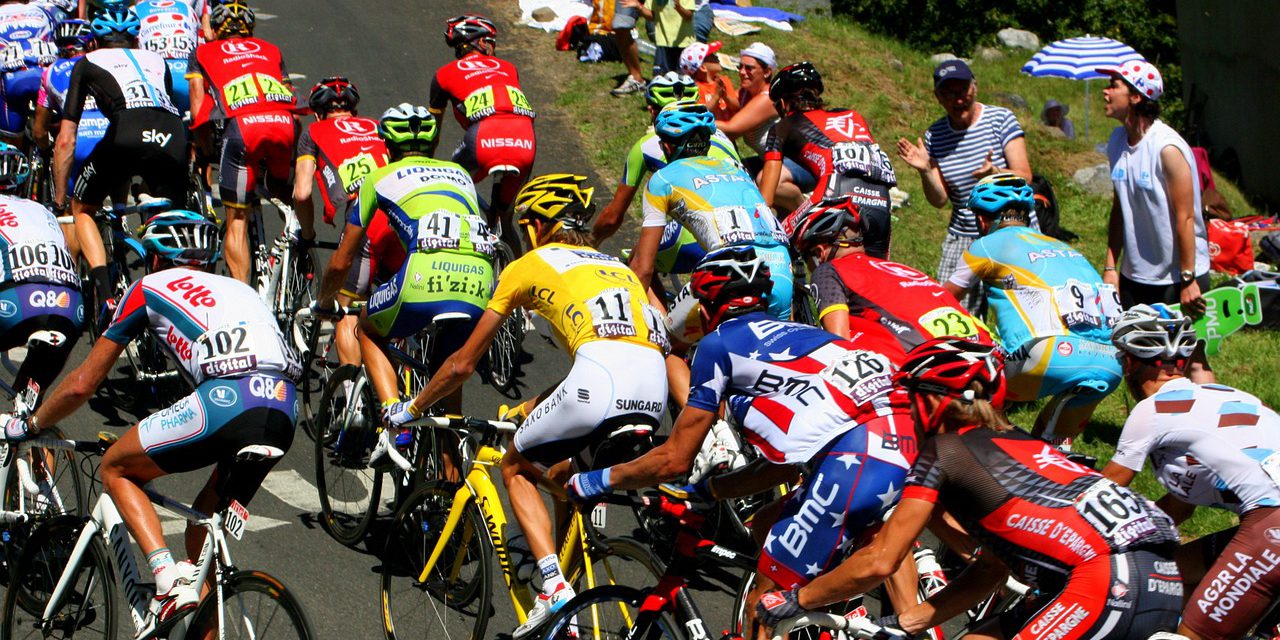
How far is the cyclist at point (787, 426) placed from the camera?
512cm

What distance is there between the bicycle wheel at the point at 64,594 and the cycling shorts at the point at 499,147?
5239 millimetres

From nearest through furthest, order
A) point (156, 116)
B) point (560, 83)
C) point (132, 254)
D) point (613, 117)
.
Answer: point (156, 116)
point (132, 254)
point (613, 117)
point (560, 83)

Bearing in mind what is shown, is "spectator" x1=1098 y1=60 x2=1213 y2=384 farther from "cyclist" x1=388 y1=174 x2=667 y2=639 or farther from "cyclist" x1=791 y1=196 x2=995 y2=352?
"cyclist" x1=388 y1=174 x2=667 y2=639

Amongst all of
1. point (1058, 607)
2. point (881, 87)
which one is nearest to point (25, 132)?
point (881, 87)

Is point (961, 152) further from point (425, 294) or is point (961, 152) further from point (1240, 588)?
point (1240, 588)

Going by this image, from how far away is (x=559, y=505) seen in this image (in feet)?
21.6

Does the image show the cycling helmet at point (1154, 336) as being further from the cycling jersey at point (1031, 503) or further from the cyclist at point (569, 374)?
the cyclist at point (569, 374)

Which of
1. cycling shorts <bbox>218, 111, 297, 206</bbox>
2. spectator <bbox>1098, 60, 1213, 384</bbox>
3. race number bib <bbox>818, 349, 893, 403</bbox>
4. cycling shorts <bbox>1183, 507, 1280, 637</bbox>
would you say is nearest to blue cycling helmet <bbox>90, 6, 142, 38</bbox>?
cycling shorts <bbox>218, 111, 297, 206</bbox>

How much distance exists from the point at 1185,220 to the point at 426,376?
4.63m

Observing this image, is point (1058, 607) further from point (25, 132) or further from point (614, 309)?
point (25, 132)

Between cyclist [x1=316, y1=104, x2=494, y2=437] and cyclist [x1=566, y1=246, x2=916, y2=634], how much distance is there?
2.33 meters

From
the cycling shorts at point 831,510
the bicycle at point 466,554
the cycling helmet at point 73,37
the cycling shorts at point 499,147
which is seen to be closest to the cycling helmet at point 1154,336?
the cycling shorts at point 831,510

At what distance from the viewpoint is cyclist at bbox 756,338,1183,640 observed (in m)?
4.52

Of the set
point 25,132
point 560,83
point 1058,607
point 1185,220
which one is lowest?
point 560,83
